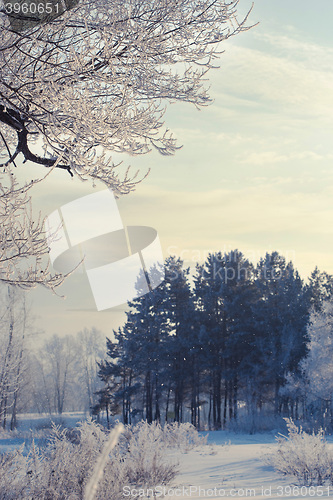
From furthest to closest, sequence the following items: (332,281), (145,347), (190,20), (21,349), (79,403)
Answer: (79,403) < (332,281) < (145,347) < (21,349) < (190,20)

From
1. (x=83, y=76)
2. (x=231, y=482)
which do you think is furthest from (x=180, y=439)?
(x=83, y=76)

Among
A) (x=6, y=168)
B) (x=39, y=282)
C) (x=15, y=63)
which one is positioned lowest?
(x=39, y=282)

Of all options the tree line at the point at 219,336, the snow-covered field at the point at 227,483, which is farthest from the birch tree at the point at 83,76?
the tree line at the point at 219,336

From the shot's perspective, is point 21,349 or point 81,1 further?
point 21,349

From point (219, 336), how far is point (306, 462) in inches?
996

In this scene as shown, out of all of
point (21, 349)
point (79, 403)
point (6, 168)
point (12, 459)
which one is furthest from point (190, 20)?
point (79, 403)

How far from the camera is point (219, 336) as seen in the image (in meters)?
32.8

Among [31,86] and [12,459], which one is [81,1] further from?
[12,459]

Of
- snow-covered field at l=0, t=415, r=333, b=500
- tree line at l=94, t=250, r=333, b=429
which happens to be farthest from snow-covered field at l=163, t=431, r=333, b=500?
tree line at l=94, t=250, r=333, b=429

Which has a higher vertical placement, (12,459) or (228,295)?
(228,295)

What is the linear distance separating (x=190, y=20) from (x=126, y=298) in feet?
94.4

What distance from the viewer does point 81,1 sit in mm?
5574

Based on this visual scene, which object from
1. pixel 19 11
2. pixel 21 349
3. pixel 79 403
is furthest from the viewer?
pixel 79 403

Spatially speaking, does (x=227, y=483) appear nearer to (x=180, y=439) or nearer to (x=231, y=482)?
(x=231, y=482)
